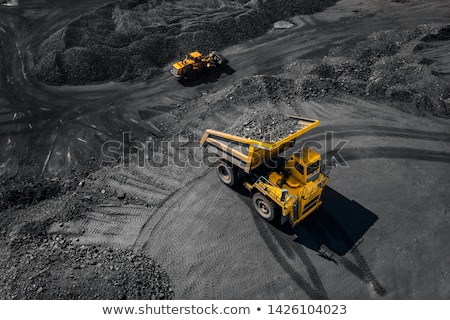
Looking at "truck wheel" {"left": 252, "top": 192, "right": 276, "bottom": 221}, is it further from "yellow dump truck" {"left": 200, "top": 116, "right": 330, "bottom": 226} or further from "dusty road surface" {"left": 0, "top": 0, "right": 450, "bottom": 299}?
"dusty road surface" {"left": 0, "top": 0, "right": 450, "bottom": 299}

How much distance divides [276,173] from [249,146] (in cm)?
135

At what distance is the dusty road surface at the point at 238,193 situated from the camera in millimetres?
11234

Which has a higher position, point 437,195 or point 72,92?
point 72,92

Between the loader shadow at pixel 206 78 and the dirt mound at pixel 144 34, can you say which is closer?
the loader shadow at pixel 206 78

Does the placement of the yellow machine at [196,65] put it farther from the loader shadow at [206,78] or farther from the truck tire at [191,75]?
the loader shadow at [206,78]

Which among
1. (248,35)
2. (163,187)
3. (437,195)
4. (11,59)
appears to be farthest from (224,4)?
(437,195)

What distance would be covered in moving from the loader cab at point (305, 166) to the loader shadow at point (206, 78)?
1061 cm

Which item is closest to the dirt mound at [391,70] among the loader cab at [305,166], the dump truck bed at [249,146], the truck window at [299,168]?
the dump truck bed at [249,146]

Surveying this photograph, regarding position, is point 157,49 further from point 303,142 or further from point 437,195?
point 437,195

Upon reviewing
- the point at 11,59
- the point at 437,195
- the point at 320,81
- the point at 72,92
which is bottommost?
the point at 437,195

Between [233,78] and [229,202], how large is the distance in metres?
9.98

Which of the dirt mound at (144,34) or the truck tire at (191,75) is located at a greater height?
the dirt mound at (144,34)

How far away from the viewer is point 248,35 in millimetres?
24609

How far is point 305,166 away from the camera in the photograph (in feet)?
37.4
